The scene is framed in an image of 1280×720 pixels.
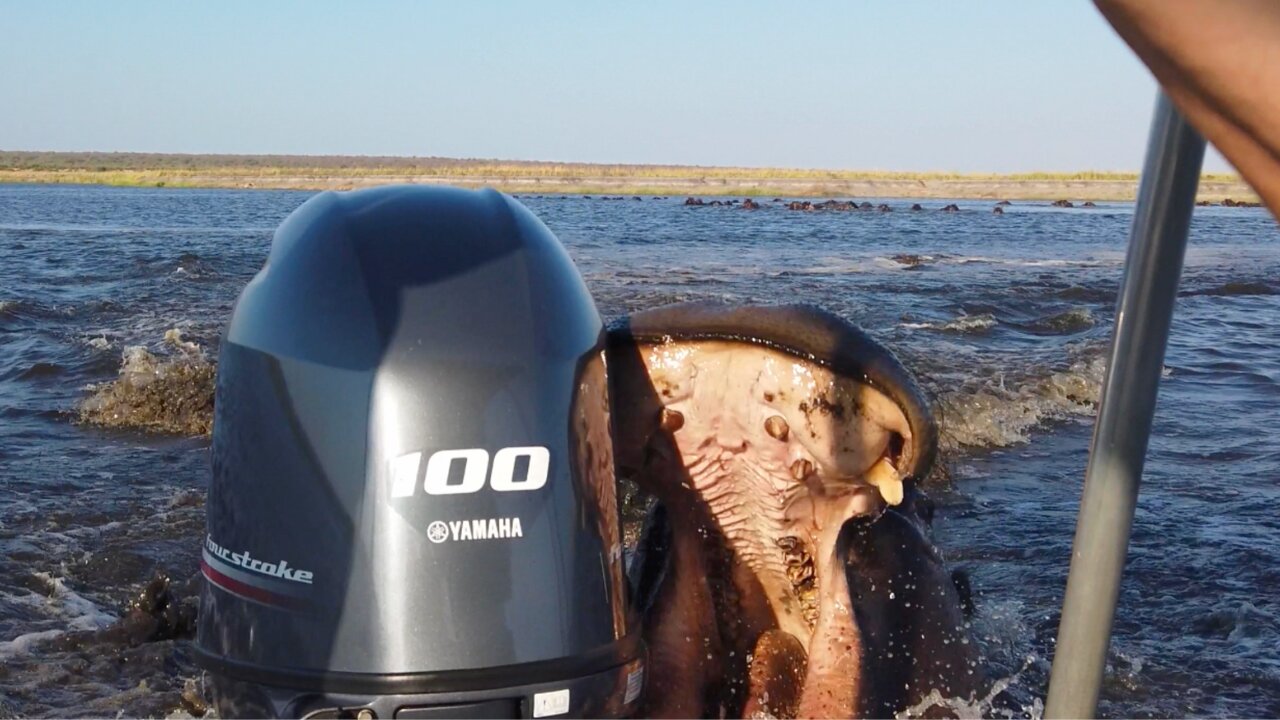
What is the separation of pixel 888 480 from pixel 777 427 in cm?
18

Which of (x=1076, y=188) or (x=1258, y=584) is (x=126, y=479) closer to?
(x=1258, y=584)

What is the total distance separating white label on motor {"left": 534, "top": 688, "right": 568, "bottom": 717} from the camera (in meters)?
1.47

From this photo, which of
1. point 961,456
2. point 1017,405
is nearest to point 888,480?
point 961,456

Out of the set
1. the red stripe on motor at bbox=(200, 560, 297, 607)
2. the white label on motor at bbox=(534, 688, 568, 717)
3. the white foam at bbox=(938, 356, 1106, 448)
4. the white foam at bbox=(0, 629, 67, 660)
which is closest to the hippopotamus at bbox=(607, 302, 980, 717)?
the white label on motor at bbox=(534, 688, 568, 717)

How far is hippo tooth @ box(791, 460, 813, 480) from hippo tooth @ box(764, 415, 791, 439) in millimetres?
51

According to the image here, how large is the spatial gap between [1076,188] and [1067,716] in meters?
76.3

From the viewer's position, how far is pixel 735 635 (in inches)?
86.3

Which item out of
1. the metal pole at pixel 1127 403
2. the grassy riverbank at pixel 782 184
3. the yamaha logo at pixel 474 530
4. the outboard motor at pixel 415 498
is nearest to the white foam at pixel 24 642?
the outboard motor at pixel 415 498

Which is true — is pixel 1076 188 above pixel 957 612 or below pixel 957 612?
above

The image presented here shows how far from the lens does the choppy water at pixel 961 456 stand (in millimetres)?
3373

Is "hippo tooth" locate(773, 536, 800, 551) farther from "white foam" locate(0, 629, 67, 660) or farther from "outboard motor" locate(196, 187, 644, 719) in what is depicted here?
"white foam" locate(0, 629, 67, 660)

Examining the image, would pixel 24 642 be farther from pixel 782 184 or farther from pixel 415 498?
A: pixel 782 184

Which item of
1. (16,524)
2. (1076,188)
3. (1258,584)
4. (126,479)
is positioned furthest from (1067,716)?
(1076,188)

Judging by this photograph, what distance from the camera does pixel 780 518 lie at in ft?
6.62
